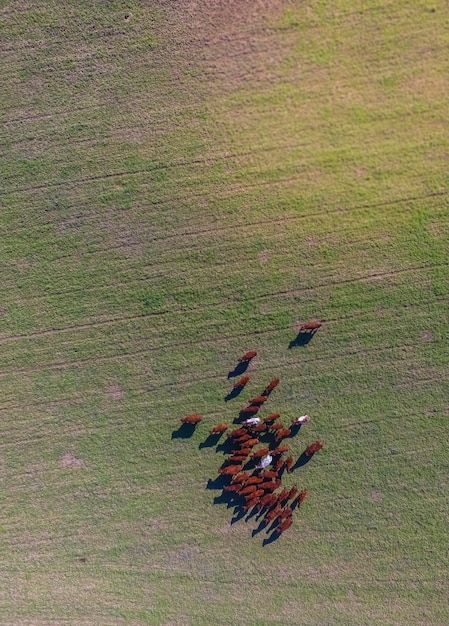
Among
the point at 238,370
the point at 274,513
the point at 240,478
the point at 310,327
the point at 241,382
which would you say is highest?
the point at 310,327

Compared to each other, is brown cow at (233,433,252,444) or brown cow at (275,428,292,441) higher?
brown cow at (233,433,252,444)

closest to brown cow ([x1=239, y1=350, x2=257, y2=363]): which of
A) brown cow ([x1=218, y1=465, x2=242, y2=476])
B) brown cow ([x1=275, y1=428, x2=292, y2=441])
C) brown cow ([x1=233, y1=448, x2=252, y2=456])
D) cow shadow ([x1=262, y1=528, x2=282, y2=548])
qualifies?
brown cow ([x1=275, y1=428, x2=292, y2=441])

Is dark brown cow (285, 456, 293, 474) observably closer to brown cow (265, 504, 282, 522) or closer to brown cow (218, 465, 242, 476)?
brown cow (265, 504, 282, 522)

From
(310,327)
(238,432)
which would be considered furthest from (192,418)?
(310,327)

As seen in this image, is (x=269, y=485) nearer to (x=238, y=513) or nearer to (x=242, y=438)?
(x=238, y=513)

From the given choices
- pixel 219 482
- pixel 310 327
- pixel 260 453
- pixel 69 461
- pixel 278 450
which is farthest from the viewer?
pixel 69 461

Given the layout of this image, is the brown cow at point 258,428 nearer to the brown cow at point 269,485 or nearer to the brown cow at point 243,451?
the brown cow at point 243,451
